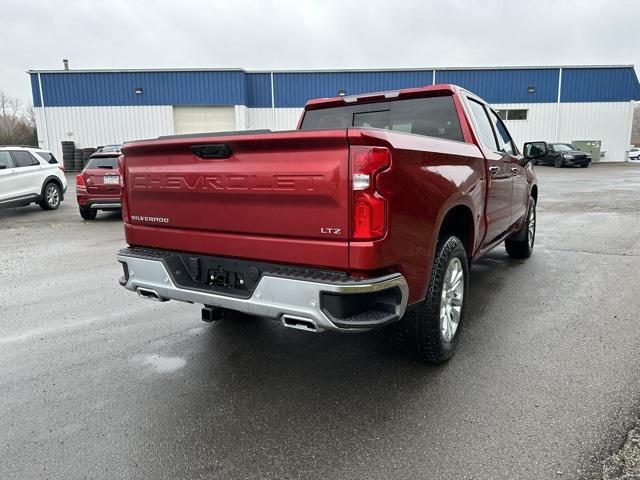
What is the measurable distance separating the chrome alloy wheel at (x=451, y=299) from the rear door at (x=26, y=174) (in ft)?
40.1

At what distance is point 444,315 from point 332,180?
4.82ft

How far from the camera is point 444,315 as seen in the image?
136 inches

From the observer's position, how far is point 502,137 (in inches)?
210

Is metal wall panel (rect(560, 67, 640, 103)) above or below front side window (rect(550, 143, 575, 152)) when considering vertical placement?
above

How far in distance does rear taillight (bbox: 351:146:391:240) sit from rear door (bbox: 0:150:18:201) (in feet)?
40.0

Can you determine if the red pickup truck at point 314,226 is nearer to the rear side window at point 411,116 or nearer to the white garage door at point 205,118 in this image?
the rear side window at point 411,116

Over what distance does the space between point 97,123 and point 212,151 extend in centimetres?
3189

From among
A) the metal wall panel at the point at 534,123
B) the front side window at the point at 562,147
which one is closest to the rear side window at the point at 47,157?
the front side window at the point at 562,147

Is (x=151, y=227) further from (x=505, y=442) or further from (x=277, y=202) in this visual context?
(x=505, y=442)

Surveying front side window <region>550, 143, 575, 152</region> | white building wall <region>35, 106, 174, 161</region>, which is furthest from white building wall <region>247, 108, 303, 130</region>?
front side window <region>550, 143, 575, 152</region>

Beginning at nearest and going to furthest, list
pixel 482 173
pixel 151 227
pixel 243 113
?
pixel 151 227 < pixel 482 173 < pixel 243 113

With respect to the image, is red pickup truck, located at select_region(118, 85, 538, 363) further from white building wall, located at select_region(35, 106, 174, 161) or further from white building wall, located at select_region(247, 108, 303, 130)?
white building wall, located at select_region(247, 108, 303, 130)

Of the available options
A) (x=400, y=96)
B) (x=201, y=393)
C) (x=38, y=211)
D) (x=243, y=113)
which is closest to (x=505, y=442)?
(x=201, y=393)

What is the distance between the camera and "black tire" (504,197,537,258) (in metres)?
6.54
